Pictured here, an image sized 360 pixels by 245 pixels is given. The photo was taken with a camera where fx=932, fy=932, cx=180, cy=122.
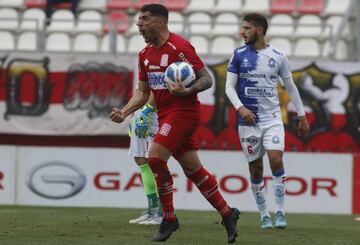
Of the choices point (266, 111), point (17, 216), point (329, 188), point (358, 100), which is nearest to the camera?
point (266, 111)

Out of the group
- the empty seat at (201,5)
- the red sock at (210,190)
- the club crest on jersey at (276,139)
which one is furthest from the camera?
the empty seat at (201,5)

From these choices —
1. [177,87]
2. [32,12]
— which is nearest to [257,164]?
[177,87]

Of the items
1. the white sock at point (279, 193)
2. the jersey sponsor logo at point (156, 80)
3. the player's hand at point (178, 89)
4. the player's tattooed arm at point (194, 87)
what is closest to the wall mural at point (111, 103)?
the white sock at point (279, 193)

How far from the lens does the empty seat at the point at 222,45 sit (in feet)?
61.9

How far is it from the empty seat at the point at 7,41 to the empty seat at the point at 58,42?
88 cm

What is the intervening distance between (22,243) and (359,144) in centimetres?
1083

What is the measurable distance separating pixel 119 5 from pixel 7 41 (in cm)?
253

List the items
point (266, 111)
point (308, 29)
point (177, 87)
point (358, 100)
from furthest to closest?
point (308, 29)
point (358, 100)
point (266, 111)
point (177, 87)

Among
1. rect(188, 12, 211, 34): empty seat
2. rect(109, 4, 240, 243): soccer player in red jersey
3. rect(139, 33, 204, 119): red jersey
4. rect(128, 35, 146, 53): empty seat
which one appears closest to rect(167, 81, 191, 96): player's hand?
rect(109, 4, 240, 243): soccer player in red jersey

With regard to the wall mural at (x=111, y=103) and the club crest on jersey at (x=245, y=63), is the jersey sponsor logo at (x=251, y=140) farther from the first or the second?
the wall mural at (x=111, y=103)

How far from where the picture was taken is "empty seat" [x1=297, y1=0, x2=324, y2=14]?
1977 centimetres

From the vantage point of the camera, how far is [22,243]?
26.4ft

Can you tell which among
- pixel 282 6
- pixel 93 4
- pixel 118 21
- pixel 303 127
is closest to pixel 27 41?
pixel 93 4

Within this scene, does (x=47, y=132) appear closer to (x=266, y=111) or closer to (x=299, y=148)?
(x=299, y=148)
